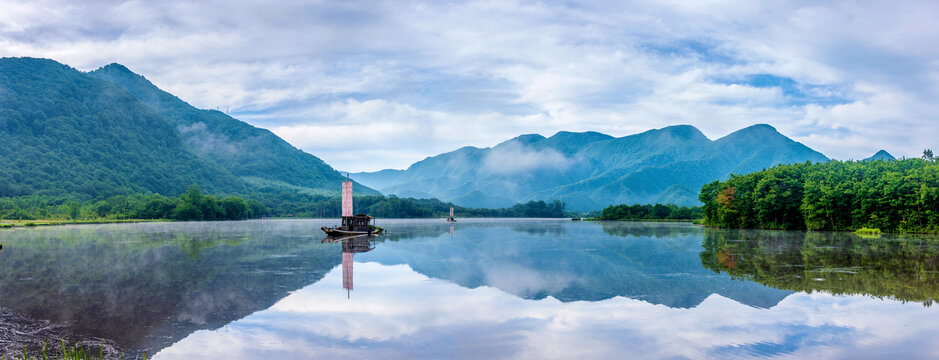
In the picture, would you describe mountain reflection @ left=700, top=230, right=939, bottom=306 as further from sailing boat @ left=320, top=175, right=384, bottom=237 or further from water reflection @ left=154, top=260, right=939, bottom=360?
sailing boat @ left=320, top=175, right=384, bottom=237

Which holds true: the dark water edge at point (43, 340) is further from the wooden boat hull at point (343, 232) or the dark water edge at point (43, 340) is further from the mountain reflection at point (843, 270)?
the wooden boat hull at point (343, 232)

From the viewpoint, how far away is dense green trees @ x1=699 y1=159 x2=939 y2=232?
62844 millimetres

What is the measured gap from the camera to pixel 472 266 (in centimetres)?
2734

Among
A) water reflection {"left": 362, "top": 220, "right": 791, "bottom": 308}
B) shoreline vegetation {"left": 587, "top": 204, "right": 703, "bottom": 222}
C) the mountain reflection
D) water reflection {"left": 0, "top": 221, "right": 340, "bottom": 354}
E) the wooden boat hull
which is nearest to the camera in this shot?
water reflection {"left": 0, "top": 221, "right": 340, "bottom": 354}

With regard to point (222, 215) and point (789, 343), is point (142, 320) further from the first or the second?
point (222, 215)

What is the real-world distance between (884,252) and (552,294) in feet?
88.4

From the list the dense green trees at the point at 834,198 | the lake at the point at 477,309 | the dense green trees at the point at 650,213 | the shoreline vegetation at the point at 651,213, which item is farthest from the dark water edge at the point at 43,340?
the dense green trees at the point at 650,213

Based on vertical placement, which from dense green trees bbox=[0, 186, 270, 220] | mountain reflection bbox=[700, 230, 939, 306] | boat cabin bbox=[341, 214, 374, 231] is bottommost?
mountain reflection bbox=[700, 230, 939, 306]

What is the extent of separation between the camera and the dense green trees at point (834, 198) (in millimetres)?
62844

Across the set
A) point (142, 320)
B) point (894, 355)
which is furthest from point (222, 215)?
point (894, 355)

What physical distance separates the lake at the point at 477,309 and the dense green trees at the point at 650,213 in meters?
129

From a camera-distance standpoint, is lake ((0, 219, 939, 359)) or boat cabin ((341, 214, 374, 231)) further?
boat cabin ((341, 214, 374, 231))

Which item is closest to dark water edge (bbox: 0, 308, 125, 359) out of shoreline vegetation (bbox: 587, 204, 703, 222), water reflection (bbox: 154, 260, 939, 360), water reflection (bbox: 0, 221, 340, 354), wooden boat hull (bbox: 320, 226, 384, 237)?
water reflection (bbox: 0, 221, 340, 354)

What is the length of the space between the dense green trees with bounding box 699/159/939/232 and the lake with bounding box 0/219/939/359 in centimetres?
4454
